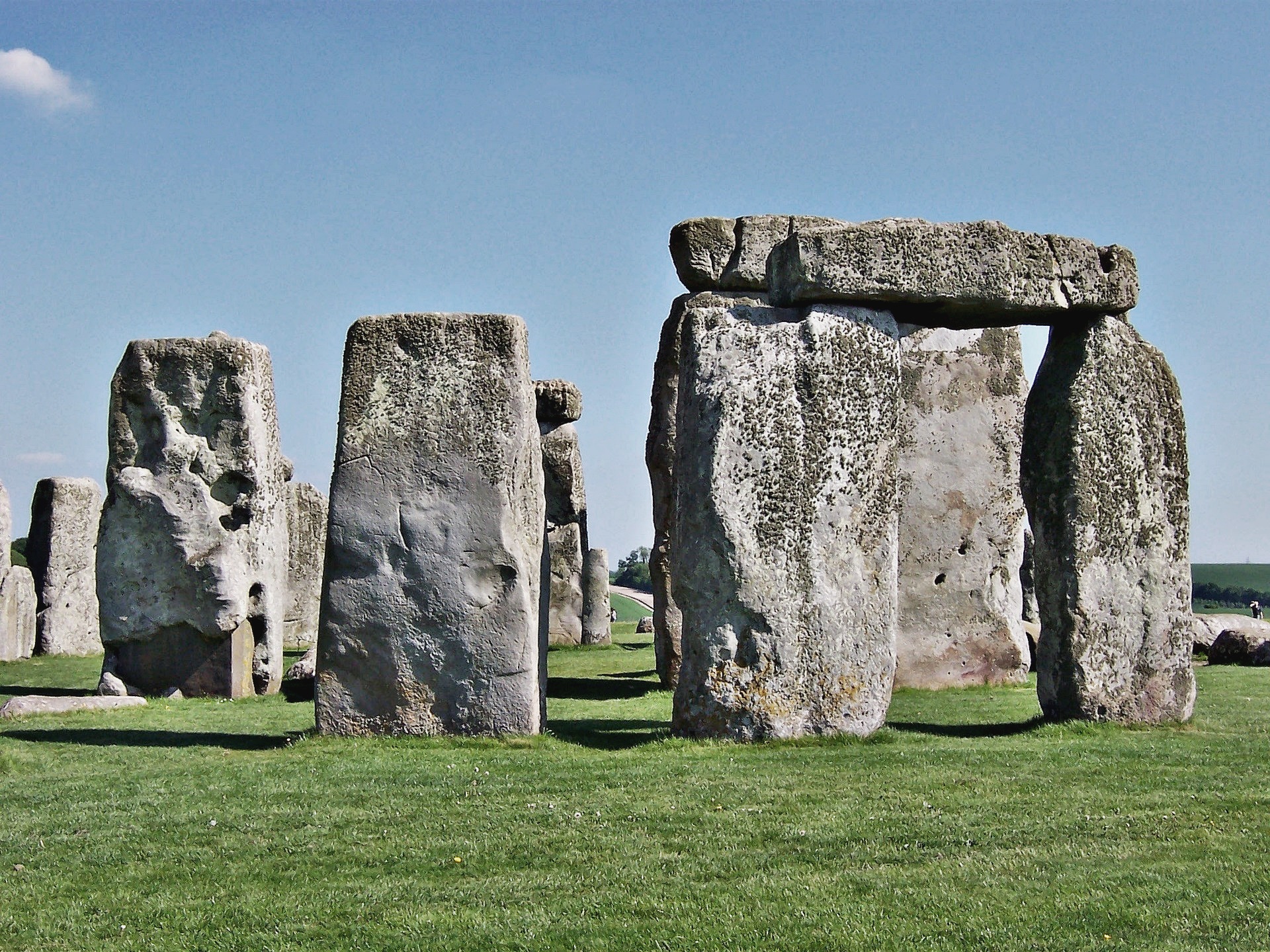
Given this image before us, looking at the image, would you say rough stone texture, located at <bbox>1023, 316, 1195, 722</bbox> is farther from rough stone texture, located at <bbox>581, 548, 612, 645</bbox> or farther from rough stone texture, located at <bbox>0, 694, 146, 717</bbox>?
rough stone texture, located at <bbox>581, 548, 612, 645</bbox>

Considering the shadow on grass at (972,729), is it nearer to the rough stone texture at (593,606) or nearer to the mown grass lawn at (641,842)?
the mown grass lawn at (641,842)

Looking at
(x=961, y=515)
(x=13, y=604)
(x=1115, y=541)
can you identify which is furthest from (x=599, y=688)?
(x=13, y=604)

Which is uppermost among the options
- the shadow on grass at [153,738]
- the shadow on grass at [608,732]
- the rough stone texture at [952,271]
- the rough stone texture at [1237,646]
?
the rough stone texture at [952,271]

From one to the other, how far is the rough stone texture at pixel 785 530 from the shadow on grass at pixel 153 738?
2776 millimetres

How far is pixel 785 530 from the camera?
29.6 feet

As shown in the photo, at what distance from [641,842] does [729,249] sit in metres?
8.45

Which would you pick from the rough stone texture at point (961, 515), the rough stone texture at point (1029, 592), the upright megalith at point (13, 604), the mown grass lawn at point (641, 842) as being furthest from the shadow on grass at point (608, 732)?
the upright megalith at point (13, 604)

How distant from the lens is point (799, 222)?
45.5ft

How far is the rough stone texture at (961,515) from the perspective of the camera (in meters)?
13.9

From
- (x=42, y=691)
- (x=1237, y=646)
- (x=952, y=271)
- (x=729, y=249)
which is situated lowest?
(x=42, y=691)

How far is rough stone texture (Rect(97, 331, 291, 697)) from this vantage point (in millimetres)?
13203

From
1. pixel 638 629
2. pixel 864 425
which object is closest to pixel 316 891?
pixel 864 425

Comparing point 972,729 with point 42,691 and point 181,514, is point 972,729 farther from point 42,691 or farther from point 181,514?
point 42,691

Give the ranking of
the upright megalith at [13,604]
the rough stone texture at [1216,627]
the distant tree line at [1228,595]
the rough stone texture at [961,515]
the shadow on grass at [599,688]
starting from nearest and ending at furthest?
the shadow on grass at [599,688] → the rough stone texture at [961,515] → the rough stone texture at [1216,627] → the upright megalith at [13,604] → the distant tree line at [1228,595]
